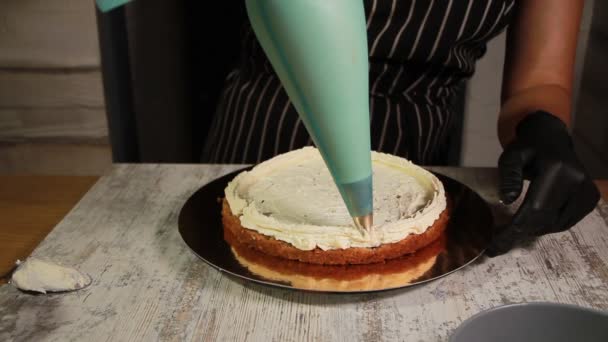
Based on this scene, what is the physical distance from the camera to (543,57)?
3.38 feet

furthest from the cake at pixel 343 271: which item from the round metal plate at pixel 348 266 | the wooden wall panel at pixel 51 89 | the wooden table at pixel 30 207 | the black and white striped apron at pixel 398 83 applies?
the wooden wall panel at pixel 51 89

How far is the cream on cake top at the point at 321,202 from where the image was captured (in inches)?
25.8

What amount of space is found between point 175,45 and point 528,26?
35.3 inches

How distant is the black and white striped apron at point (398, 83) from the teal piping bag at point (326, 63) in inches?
24.3

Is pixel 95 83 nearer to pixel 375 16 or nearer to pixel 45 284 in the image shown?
pixel 375 16

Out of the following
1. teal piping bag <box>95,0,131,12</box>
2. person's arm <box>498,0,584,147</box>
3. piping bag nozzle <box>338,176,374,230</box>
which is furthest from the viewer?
person's arm <box>498,0,584,147</box>

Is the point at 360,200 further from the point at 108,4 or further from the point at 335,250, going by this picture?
the point at 108,4

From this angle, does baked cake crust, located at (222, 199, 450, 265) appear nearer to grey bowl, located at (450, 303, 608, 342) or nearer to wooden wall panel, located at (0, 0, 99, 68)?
grey bowl, located at (450, 303, 608, 342)

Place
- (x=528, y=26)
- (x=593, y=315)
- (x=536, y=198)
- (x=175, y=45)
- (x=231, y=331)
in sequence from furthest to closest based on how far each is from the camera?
(x=175, y=45), (x=528, y=26), (x=536, y=198), (x=231, y=331), (x=593, y=315)

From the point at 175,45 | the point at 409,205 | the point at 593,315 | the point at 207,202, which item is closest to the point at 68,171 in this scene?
the point at 175,45

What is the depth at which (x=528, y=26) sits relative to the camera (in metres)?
1.07

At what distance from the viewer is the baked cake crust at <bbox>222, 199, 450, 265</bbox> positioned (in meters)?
0.65

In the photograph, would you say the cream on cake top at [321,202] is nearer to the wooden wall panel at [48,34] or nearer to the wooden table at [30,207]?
the wooden table at [30,207]

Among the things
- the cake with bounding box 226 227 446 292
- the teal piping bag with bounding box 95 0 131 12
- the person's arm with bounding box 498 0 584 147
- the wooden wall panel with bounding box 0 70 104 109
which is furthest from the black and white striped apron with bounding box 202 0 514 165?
the teal piping bag with bounding box 95 0 131 12
